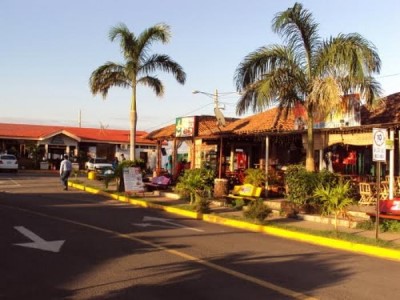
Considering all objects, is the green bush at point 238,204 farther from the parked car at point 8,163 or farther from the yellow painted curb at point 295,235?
the parked car at point 8,163

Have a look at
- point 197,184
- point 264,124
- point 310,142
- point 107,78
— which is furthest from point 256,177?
point 107,78

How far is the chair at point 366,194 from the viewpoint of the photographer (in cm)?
1752

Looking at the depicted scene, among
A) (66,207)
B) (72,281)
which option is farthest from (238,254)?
(66,207)

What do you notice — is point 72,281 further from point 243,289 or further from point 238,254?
point 238,254

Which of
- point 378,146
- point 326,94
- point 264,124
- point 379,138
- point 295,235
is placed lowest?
point 295,235

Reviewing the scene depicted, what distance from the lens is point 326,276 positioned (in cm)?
851

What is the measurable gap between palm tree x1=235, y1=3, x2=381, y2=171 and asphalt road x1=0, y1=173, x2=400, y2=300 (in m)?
4.93

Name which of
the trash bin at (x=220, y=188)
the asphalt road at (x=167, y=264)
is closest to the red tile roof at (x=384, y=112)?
the trash bin at (x=220, y=188)

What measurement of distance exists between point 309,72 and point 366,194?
170 inches

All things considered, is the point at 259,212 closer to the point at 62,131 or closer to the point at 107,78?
the point at 107,78

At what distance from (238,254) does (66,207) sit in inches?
350

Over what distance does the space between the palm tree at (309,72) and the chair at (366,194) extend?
1.80m

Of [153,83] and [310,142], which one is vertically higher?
[153,83]

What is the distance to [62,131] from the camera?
49.8 metres
